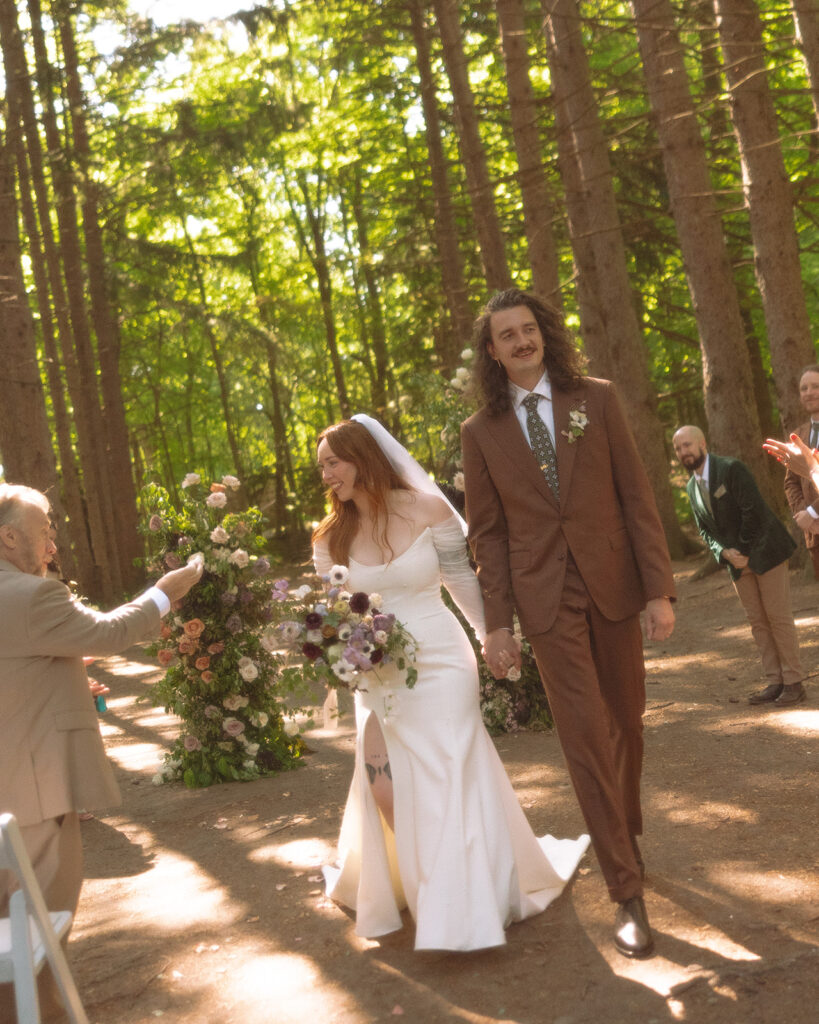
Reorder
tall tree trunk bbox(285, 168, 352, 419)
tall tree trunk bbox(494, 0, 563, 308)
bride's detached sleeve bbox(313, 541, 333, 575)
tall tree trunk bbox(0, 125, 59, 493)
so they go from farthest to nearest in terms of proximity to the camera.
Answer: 1. tall tree trunk bbox(285, 168, 352, 419)
2. tall tree trunk bbox(494, 0, 563, 308)
3. tall tree trunk bbox(0, 125, 59, 493)
4. bride's detached sleeve bbox(313, 541, 333, 575)

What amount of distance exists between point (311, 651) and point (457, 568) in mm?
785

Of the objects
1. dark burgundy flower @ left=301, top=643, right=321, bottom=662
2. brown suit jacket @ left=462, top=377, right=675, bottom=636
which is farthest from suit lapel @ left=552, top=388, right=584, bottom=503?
dark burgundy flower @ left=301, top=643, right=321, bottom=662

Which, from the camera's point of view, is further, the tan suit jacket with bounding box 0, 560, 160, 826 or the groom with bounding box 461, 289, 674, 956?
the groom with bounding box 461, 289, 674, 956

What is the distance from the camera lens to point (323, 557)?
19.4 feet

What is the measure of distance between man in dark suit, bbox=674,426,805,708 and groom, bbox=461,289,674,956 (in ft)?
13.5

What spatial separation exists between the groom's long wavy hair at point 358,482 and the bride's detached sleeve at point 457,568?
242 mm

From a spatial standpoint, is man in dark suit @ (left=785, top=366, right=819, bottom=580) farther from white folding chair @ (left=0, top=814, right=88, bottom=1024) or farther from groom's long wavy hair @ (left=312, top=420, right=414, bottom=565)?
white folding chair @ (left=0, top=814, right=88, bottom=1024)

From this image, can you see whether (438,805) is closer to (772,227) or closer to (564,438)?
(564,438)

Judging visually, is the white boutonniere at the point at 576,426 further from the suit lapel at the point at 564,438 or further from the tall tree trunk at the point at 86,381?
the tall tree trunk at the point at 86,381

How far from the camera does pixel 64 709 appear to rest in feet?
15.3

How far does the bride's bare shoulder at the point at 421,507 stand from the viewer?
18.5 ft

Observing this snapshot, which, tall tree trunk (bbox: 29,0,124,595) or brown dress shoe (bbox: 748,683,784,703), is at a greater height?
tall tree trunk (bbox: 29,0,124,595)

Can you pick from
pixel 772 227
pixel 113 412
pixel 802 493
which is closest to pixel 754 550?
pixel 802 493

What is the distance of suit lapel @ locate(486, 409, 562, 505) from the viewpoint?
495cm
